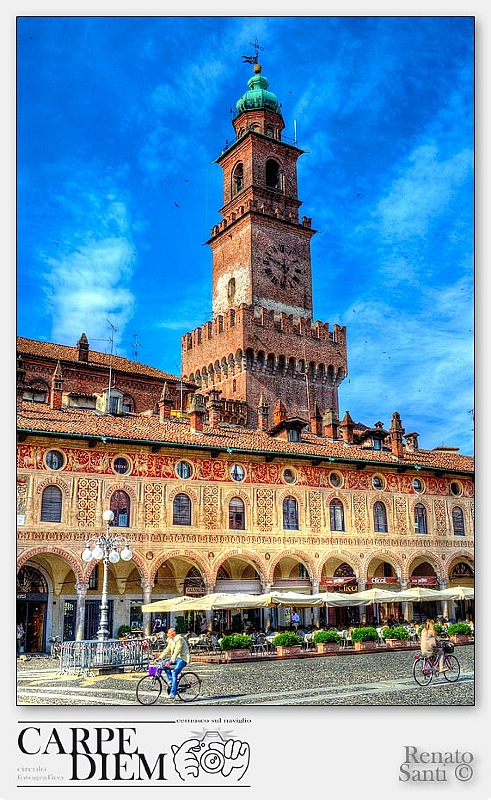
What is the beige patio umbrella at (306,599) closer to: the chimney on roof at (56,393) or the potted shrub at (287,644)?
the potted shrub at (287,644)

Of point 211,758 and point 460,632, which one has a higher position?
point 460,632

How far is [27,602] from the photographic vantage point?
1650 cm

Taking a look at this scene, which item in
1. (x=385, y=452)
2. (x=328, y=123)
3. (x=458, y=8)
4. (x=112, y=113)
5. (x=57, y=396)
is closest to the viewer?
(x=458, y=8)

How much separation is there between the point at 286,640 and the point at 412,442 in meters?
5.64

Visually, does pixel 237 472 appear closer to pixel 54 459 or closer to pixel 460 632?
pixel 54 459

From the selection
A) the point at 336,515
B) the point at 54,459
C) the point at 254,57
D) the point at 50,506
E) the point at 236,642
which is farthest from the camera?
the point at 336,515

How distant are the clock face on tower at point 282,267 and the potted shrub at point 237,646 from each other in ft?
59.2

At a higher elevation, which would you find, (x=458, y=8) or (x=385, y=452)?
(x=458, y=8)

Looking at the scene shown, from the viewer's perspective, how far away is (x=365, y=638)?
16.3 meters

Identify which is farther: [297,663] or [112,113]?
[297,663]

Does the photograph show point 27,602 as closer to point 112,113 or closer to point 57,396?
point 57,396

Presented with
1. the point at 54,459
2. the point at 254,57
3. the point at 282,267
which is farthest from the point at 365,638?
the point at 282,267
